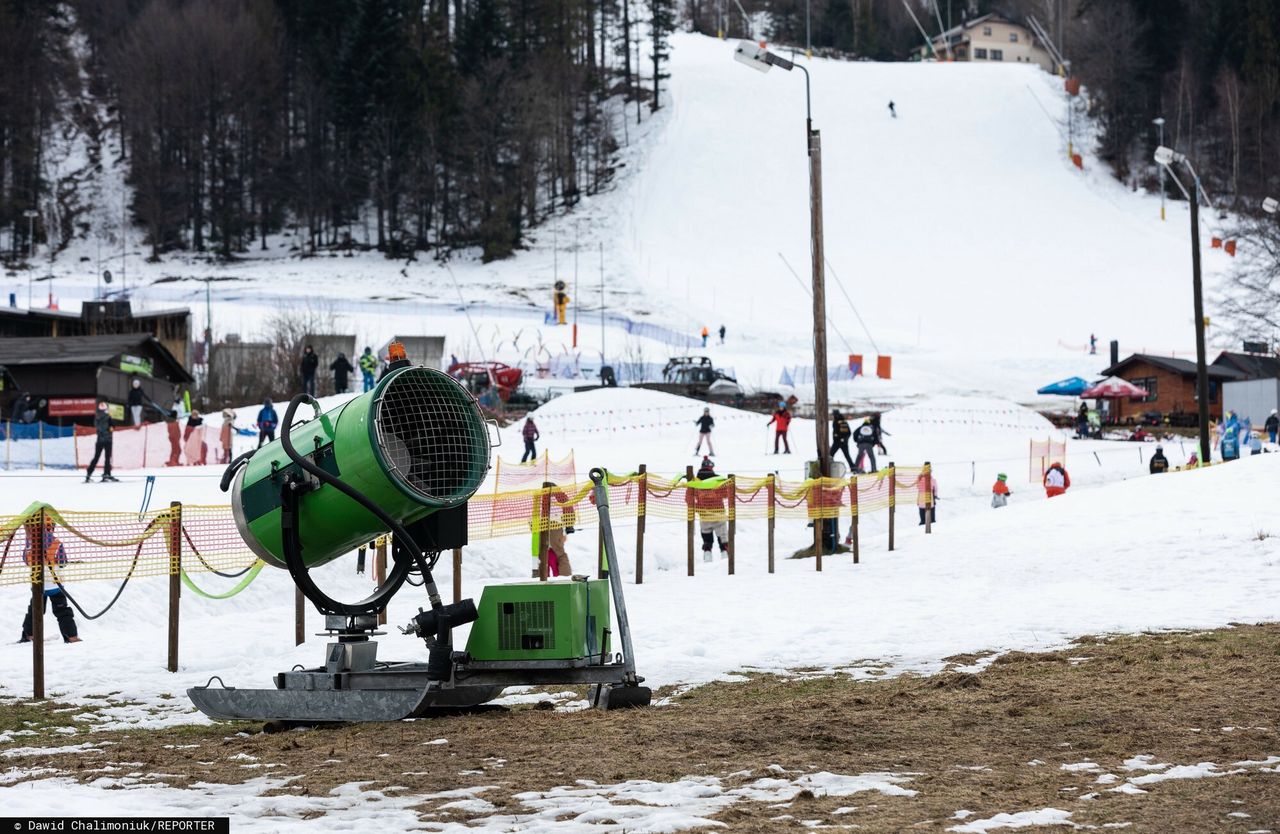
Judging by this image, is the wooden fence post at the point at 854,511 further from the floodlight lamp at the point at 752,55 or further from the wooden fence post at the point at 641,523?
the floodlight lamp at the point at 752,55

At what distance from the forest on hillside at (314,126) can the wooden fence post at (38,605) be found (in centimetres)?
7856

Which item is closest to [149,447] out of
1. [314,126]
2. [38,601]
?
[38,601]

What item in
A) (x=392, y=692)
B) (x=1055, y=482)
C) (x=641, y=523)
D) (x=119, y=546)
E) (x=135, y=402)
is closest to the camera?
(x=392, y=692)

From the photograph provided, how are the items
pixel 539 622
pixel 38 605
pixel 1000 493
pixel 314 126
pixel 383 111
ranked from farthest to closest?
pixel 314 126 → pixel 383 111 → pixel 1000 493 → pixel 38 605 → pixel 539 622

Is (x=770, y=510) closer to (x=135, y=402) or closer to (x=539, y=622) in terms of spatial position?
(x=539, y=622)

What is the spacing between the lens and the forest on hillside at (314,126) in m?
94.0

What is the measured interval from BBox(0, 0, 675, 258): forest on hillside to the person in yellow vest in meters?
76.2

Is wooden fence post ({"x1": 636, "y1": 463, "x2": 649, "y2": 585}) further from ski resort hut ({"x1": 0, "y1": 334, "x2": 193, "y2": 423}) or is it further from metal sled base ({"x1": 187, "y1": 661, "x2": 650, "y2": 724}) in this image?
ski resort hut ({"x1": 0, "y1": 334, "x2": 193, "y2": 423})

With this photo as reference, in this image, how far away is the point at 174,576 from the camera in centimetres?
1397

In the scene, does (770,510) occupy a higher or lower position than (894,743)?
higher

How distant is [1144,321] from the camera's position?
7469 cm

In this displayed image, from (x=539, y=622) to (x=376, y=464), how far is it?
5.12ft

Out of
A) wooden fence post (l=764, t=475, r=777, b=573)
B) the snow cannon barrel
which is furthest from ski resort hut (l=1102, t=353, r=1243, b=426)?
the snow cannon barrel

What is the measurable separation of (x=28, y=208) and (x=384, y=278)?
2535 cm
